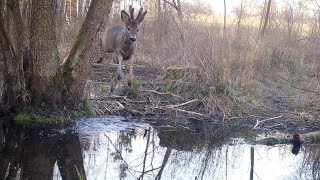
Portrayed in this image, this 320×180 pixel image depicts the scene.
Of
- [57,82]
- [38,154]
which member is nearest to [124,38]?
[57,82]

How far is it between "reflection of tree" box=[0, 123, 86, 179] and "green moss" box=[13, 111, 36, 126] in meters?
0.28

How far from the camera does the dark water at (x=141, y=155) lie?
6465 millimetres

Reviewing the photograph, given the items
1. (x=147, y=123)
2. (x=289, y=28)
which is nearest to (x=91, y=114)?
(x=147, y=123)

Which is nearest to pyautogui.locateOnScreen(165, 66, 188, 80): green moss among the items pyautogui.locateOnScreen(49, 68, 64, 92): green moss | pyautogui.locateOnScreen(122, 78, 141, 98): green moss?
pyautogui.locateOnScreen(122, 78, 141, 98): green moss

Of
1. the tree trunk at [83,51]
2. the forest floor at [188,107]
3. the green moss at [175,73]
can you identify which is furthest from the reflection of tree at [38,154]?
the green moss at [175,73]

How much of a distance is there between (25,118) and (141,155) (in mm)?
2345

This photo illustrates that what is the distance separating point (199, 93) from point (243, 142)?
2.35 m

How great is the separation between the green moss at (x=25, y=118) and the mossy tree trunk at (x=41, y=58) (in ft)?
0.53

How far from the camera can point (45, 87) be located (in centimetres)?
860

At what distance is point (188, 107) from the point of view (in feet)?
34.1

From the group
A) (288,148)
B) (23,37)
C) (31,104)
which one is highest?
(23,37)

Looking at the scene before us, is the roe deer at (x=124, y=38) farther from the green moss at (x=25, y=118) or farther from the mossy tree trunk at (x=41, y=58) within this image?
the green moss at (x=25, y=118)

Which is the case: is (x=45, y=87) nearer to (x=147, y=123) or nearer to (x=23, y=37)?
(x=23, y=37)

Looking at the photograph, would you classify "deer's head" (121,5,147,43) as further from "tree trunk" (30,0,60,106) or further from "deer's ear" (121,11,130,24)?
"tree trunk" (30,0,60,106)
